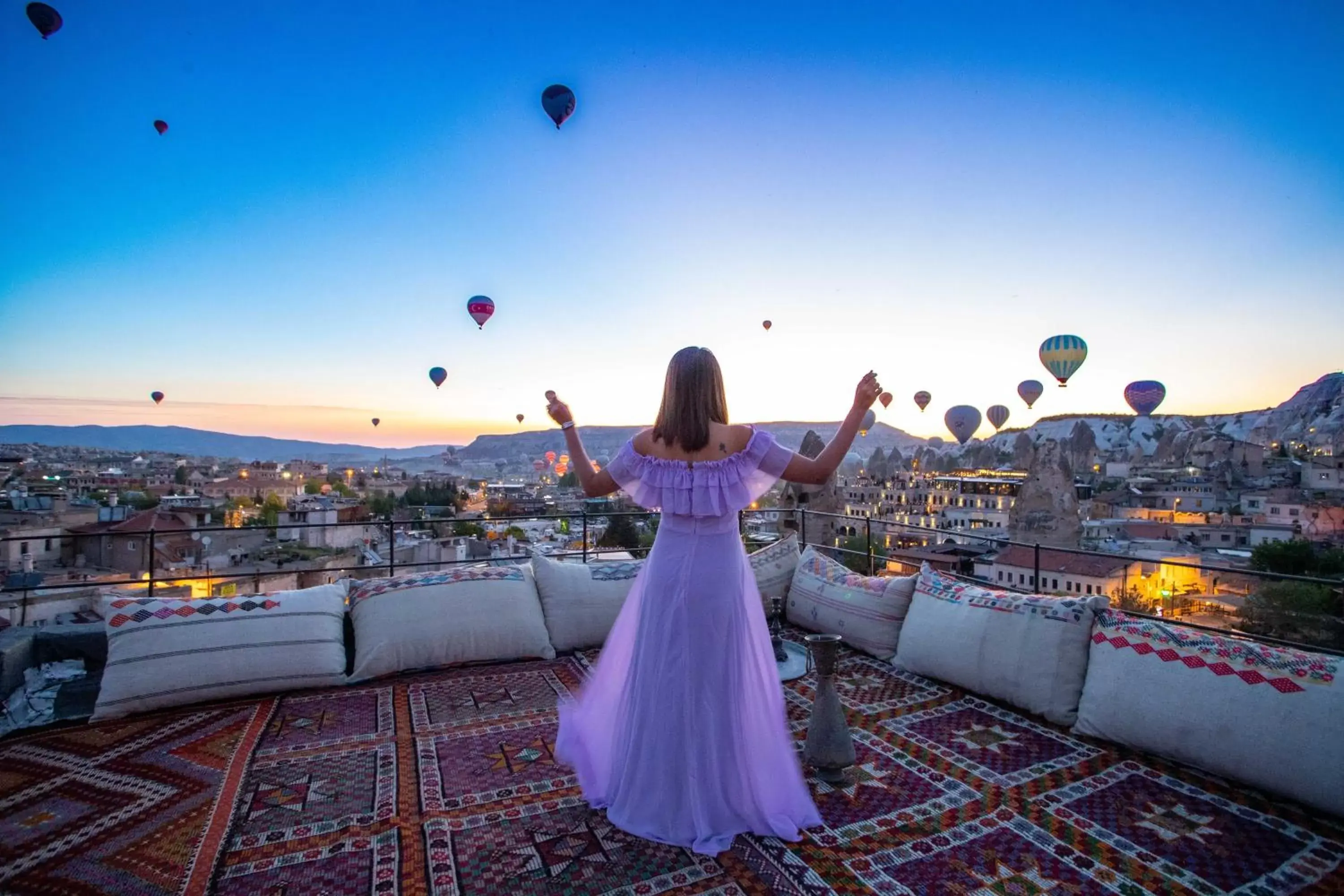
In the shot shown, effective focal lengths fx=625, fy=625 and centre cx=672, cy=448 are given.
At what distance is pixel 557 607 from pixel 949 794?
7.60 feet

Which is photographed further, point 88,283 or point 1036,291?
point 1036,291

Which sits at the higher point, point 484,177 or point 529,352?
point 484,177

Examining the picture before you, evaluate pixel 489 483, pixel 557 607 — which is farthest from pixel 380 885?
pixel 489 483

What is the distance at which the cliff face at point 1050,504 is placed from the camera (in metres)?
25.4

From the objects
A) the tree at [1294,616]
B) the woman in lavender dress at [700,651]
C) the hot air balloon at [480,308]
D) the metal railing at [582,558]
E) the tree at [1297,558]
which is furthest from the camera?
the tree at [1297,558]

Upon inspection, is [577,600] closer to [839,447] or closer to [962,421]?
[839,447]

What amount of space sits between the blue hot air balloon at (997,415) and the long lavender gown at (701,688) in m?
28.8

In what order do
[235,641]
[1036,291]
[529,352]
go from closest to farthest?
[235,641] → [1036,291] → [529,352]

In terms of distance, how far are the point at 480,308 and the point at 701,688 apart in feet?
33.2

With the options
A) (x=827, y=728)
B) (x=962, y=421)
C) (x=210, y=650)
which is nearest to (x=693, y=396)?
(x=827, y=728)

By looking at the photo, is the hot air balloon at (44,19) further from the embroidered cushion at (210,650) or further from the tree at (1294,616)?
the tree at (1294,616)

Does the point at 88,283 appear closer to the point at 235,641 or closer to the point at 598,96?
the point at 598,96

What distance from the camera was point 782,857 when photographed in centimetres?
181

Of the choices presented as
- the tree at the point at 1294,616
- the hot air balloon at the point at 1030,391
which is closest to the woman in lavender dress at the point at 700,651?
the tree at the point at 1294,616
